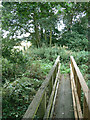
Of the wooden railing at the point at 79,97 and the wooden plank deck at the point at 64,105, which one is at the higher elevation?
the wooden railing at the point at 79,97

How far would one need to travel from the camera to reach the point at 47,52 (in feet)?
26.4

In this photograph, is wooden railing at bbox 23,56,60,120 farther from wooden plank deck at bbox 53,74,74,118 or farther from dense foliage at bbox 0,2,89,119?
dense foliage at bbox 0,2,89,119

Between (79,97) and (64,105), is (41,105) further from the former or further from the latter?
(64,105)

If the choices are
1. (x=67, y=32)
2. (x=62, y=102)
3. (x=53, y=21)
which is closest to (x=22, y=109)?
(x=62, y=102)

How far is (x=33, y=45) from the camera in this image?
34.0ft

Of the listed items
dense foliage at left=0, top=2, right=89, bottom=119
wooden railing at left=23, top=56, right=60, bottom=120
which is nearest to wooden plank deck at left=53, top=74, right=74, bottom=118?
wooden railing at left=23, top=56, right=60, bottom=120

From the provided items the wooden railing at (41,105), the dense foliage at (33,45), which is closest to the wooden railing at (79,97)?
the wooden railing at (41,105)

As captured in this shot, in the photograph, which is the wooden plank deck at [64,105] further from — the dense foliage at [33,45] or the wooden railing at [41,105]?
the dense foliage at [33,45]

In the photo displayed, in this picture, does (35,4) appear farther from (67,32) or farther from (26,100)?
(67,32)

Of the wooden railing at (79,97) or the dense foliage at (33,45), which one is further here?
the dense foliage at (33,45)

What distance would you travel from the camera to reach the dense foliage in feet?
8.14

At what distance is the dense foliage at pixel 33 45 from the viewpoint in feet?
8.14

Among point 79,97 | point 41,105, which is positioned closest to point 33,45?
point 79,97

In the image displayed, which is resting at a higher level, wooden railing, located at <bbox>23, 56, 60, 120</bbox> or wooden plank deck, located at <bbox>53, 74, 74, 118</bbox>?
wooden railing, located at <bbox>23, 56, 60, 120</bbox>
